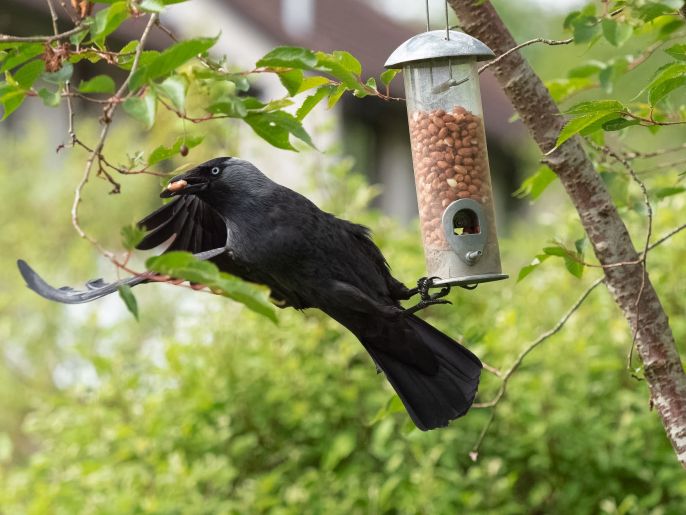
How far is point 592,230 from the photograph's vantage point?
2818mm

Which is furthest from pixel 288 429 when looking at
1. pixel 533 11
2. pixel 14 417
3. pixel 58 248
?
pixel 533 11

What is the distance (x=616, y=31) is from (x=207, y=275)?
3.76 feet

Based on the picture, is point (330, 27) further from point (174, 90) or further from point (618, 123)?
point (174, 90)

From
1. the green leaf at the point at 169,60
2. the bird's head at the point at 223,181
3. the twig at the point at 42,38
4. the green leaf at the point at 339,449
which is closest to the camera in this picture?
the green leaf at the point at 169,60

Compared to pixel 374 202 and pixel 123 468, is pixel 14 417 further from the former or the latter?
pixel 374 202

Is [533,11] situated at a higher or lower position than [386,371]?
higher

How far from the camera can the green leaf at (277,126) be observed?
6.57 ft

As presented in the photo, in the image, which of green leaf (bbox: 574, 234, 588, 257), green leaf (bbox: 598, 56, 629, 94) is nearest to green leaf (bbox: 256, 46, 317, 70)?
green leaf (bbox: 574, 234, 588, 257)

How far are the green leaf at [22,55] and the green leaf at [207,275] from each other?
0.58 meters

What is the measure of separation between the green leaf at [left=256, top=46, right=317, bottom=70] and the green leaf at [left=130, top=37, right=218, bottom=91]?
174 mm

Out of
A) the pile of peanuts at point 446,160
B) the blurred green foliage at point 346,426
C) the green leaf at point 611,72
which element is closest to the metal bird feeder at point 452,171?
the pile of peanuts at point 446,160

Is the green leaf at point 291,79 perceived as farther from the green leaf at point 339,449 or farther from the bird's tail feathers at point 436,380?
the green leaf at point 339,449

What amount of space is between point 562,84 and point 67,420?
2.70 m

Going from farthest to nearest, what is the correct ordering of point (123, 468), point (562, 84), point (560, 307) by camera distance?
point (560, 307) < point (123, 468) < point (562, 84)
